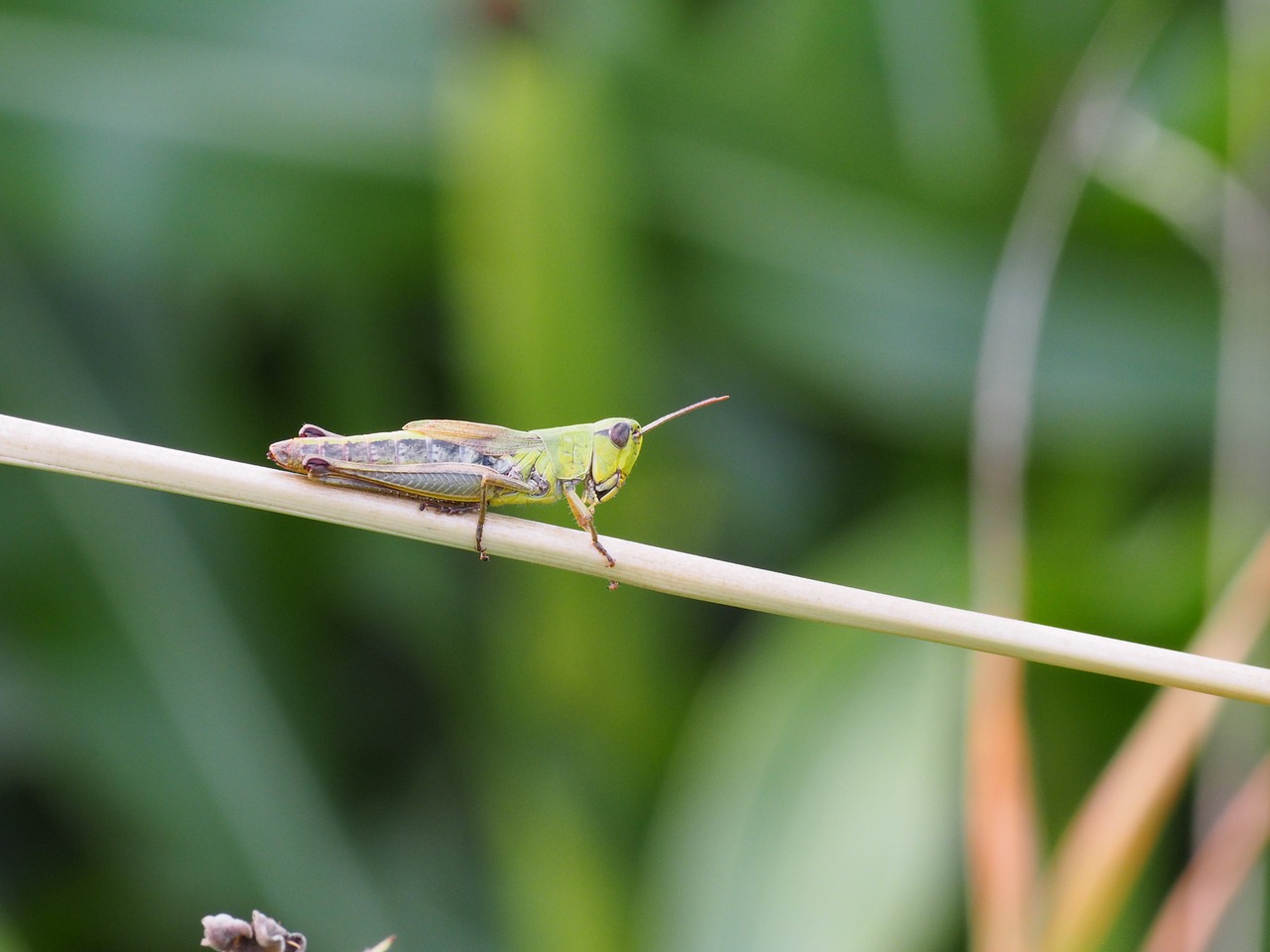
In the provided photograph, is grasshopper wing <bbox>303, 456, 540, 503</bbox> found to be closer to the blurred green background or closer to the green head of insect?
the green head of insect

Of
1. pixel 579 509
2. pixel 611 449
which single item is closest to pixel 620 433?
pixel 611 449

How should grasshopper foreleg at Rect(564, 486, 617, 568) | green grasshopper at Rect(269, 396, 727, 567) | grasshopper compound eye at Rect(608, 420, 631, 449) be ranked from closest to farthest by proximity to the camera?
green grasshopper at Rect(269, 396, 727, 567) < grasshopper foreleg at Rect(564, 486, 617, 568) < grasshopper compound eye at Rect(608, 420, 631, 449)

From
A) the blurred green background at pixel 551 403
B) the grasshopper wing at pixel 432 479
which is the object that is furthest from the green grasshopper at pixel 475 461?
the blurred green background at pixel 551 403

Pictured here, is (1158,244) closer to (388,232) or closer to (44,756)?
(388,232)

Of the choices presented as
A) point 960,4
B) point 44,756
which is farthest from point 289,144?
point 960,4

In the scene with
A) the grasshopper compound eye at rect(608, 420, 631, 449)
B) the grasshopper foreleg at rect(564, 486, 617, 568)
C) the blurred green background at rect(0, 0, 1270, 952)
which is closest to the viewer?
the grasshopper foreleg at rect(564, 486, 617, 568)

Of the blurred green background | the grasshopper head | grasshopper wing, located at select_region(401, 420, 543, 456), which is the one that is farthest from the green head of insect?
the blurred green background

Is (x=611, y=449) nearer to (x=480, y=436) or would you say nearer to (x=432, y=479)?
(x=480, y=436)
